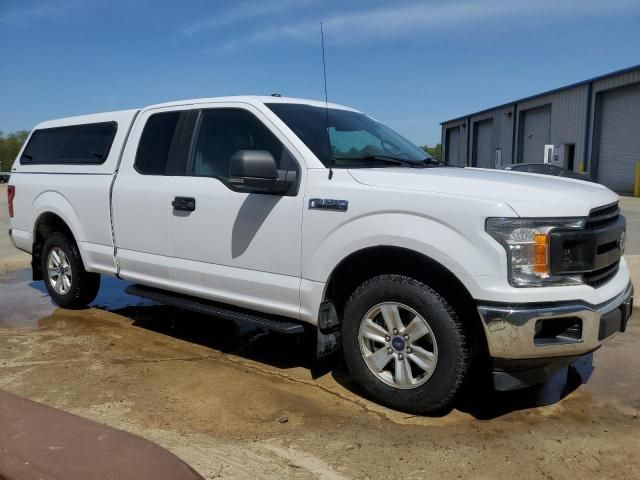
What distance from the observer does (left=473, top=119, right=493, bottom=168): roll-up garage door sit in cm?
4444

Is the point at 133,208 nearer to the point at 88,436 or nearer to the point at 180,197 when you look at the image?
the point at 180,197

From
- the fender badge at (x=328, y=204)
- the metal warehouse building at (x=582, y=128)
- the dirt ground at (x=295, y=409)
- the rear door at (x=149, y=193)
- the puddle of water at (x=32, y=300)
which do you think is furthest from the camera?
the metal warehouse building at (x=582, y=128)

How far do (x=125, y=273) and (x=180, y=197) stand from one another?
110 cm

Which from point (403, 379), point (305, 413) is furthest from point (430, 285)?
point (305, 413)

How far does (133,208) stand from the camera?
4.95 metres

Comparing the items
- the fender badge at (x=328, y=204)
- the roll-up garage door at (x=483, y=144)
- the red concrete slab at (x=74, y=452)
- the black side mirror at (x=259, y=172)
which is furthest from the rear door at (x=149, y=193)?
the roll-up garage door at (x=483, y=144)

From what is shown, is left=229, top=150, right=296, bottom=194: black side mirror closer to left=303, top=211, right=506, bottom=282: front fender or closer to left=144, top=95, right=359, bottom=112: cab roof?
left=303, top=211, right=506, bottom=282: front fender

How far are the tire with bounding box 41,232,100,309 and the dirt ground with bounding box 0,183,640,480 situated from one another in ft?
1.86

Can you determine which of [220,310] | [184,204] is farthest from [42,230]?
[220,310]

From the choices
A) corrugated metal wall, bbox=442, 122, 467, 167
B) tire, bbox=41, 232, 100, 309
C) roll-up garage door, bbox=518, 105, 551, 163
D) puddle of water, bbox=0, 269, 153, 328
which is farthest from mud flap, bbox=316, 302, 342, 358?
corrugated metal wall, bbox=442, 122, 467, 167

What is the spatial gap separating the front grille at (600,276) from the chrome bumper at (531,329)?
0.15 meters

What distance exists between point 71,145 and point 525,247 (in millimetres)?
4705

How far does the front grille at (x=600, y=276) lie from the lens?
324cm

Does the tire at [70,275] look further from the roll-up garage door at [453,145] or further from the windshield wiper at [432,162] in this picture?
the roll-up garage door at [453,145]
